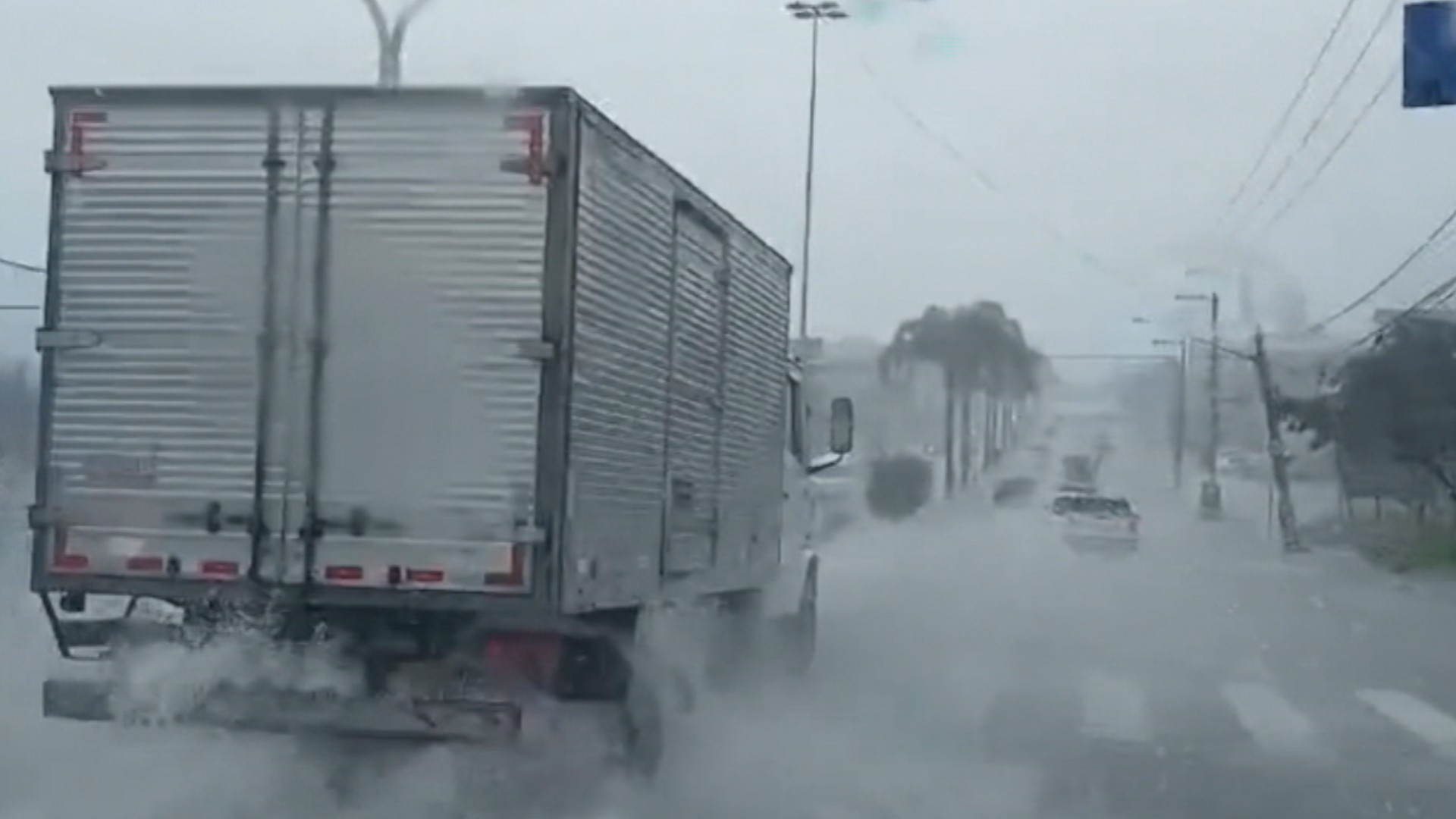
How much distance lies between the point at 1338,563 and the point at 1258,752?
120 feet

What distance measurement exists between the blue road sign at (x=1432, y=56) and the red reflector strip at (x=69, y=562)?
458 inches

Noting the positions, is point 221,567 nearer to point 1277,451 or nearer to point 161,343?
point 161,343

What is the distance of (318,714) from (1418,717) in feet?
34.3

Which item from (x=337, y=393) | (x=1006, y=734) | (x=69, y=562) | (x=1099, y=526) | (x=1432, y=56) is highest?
(x=1432, y=56)

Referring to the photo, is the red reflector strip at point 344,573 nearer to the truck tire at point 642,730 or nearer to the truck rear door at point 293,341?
the truck rear door at point 293,341

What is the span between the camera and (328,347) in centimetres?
1088

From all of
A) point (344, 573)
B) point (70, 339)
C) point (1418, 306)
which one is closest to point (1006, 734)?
point (344, 573)

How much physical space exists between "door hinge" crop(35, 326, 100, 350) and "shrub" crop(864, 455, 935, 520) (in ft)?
151

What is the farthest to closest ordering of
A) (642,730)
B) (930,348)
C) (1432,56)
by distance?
(930,348)
(1432,56)
(642,730)

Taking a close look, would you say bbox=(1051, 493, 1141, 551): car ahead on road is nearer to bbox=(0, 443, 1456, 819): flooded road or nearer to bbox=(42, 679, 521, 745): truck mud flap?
bbox=(0, 443, 1456, 819): flooded road

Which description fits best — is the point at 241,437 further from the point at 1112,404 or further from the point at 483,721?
the point at 1112,404

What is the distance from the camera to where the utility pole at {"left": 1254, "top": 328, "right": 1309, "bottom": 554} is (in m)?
57.9

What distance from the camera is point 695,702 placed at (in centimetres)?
1466

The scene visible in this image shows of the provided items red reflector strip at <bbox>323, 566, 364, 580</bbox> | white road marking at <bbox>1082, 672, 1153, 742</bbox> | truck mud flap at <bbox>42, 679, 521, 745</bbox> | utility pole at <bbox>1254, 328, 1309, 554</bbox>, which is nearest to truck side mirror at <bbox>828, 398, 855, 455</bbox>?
white road marking at <bbox>1082, 672, 1153, 742</bbox>
